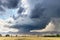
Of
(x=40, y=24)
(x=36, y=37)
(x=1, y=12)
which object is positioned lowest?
(x=36, y=37)

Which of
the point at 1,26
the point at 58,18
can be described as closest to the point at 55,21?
the point at 58,18

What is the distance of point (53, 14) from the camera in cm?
230

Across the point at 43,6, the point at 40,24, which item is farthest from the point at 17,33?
the point at 43,6

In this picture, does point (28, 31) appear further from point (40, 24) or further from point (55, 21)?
point (55, 21)

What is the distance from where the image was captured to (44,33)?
2.28 m

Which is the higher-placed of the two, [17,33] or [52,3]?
[52,3]

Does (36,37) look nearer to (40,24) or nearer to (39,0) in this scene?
(40,24)

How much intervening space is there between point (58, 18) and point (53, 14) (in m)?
0.08

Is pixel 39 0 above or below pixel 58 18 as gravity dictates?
above

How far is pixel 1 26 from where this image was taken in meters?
2.33

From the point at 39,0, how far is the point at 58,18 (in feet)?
1.05

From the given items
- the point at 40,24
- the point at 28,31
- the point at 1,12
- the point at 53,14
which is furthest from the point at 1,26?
the point at 53,14

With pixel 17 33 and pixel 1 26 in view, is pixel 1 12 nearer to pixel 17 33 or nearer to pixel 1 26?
pixel 1 26

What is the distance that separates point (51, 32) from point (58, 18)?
0.62 feet
